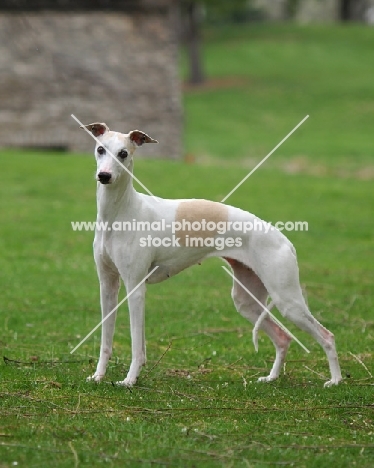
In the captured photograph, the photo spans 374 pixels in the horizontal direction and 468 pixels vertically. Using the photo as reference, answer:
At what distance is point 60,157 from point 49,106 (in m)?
3.84

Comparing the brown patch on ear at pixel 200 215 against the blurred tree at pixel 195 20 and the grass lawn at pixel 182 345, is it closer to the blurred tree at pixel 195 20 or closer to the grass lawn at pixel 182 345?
the grass lawn at pixel 182 345

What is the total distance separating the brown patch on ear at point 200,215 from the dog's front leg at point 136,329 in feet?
1.91

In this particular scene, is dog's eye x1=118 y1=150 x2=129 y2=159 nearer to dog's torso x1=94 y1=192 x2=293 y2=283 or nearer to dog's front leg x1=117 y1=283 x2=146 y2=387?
dog's torso x1=94 y1=192 x2=293 y2=283

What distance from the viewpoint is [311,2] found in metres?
88.9

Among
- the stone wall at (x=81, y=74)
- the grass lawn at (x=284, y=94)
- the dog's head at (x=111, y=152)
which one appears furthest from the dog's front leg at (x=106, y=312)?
the grass lawn at (x=284, y=94)

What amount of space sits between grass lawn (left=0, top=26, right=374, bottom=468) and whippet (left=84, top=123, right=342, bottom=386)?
1.67 feet

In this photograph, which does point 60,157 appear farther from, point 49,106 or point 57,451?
point 57,451

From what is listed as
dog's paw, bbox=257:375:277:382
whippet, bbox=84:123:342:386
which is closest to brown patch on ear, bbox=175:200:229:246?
whippet, bbox=84:123:342:386

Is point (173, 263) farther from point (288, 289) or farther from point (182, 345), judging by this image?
point (182, 345)

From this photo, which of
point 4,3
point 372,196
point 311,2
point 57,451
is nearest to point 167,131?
point 4,3

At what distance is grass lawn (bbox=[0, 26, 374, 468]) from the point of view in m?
6.12

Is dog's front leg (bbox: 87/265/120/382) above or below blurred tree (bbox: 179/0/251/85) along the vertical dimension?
below

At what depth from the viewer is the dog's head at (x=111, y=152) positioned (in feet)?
23.7

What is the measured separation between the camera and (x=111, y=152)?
7309 mm
